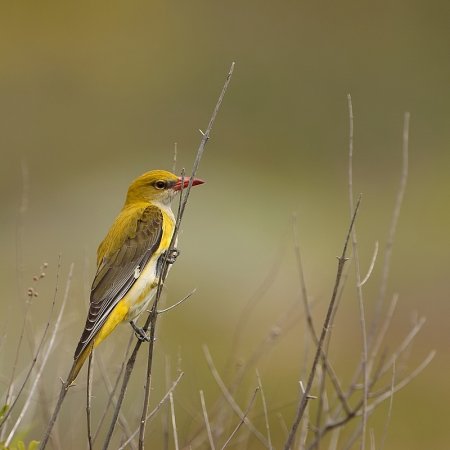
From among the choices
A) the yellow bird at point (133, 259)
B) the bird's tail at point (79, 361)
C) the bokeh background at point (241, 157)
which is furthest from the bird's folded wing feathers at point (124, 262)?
the bokeh background at point (241, 157)

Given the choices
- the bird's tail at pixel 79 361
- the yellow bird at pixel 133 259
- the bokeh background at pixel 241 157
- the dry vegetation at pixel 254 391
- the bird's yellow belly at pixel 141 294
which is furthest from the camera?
the bokeh background at pixel 241 157

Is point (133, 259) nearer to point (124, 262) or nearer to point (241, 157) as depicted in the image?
point (124, 262)

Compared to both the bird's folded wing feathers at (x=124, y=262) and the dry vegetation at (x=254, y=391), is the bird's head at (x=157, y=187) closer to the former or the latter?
the bird's folded wing feathers at (x=124, y=262)

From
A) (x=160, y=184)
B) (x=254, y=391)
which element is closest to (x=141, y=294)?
(x=254, y=391)

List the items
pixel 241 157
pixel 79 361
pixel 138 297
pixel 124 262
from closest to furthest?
pixel 79 361, pixel 138 297, pixel 124 262, pixel 241 157

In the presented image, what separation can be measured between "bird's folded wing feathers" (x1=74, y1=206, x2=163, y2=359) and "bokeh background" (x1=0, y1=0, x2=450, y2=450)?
1910 mm

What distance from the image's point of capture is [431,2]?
27344 mm

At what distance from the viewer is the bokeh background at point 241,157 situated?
12383 millimetres

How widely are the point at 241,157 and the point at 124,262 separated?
616 inches

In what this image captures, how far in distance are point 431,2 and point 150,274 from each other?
2272cm

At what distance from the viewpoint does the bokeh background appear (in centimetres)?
1238

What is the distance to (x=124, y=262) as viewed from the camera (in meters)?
6.14

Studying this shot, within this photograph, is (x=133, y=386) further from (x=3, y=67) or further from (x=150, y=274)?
A: (x=3, y=67)

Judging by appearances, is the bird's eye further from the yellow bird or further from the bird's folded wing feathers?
the bird's folded wing feathers
